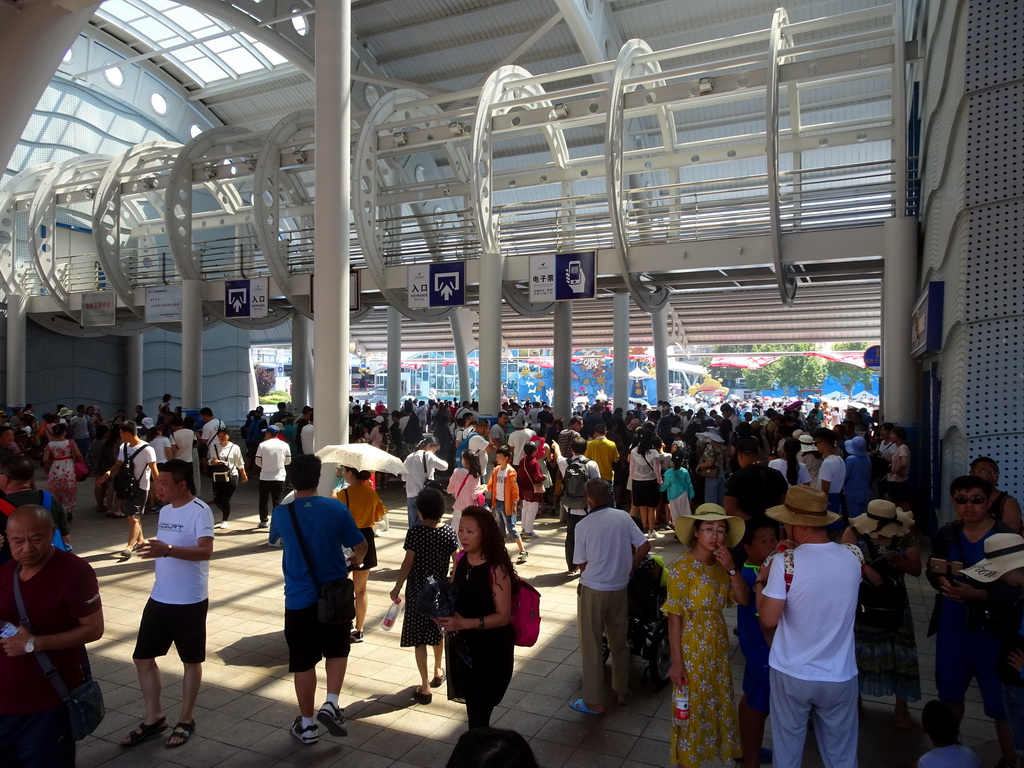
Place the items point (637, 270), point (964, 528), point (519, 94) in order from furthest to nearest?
point (519, 94) < point (637, 270) < point (964, 528)

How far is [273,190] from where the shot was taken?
16.2 meters

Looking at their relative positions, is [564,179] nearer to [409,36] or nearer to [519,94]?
[519,94]

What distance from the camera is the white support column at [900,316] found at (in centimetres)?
1055

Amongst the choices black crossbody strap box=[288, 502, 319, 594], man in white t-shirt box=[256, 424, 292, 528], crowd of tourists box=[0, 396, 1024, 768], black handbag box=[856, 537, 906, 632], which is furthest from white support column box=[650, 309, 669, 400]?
black crossbody strap box=[288, 502, 319, 594]

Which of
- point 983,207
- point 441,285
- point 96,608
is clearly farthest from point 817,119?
point 96,608

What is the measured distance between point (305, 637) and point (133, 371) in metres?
26.4

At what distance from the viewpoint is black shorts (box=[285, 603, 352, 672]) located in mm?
4090

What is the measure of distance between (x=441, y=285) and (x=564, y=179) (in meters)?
4.36

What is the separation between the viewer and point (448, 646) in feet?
11.8

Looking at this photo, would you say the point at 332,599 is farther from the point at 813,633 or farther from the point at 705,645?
the point at 813,633

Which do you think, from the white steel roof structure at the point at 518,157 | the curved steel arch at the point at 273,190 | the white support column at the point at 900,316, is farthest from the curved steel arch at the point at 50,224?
the white support column at the point at 900,316

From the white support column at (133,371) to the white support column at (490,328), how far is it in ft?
60.3

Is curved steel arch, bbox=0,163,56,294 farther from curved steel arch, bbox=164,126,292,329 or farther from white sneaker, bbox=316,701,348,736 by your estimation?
white sneaker, bbox=316,701,348,736

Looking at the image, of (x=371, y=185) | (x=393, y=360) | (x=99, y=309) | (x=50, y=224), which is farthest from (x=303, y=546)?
(x=393, y=360)
